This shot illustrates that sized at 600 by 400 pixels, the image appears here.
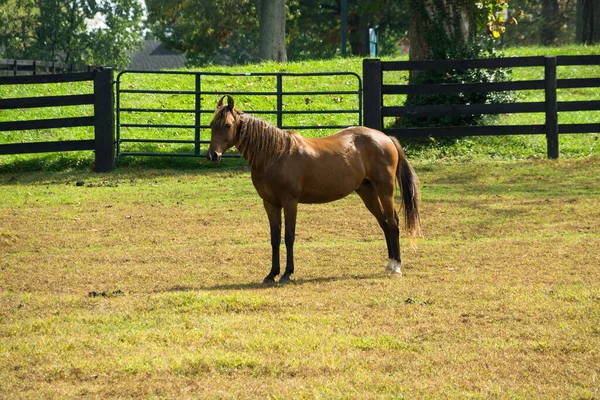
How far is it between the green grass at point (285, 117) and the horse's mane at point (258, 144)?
28.3 feet

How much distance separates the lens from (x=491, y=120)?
19.4m

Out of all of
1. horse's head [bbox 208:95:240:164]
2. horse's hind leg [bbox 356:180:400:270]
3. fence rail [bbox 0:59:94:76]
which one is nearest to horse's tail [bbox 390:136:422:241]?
horse's hind leg [bbox 356:180:400:270]

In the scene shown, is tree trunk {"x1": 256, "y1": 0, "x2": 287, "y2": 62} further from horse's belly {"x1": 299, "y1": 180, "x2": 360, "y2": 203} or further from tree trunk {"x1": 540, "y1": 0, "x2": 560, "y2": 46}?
horse's belly {"x1": 299, "y1": 180, "x2": 360, "y2": 203}

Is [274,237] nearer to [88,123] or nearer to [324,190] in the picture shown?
[324,190]

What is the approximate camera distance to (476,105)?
691 inches

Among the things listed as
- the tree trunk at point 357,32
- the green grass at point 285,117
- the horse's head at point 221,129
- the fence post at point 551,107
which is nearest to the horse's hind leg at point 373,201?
the horse's head at point 221,129

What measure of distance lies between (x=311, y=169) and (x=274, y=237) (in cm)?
72

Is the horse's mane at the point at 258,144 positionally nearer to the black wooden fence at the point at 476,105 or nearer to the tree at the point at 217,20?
the black wooden fence at the point at 476,105

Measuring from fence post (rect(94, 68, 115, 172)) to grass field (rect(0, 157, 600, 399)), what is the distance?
9.84 feet

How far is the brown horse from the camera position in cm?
870

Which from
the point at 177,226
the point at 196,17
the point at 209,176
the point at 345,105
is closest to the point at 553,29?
the point at 196,17

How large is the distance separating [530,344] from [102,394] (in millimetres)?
2786

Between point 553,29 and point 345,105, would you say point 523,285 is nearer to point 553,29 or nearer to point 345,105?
point 345,105

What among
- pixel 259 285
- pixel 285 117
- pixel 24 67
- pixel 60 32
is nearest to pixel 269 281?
pixel 259 285
